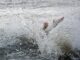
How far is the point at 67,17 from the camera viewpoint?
130 inches

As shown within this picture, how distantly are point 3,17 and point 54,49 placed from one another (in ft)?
1.98

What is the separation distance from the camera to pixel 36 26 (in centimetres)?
326

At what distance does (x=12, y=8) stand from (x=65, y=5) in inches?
21.5

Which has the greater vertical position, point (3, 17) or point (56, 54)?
point (3, 17)

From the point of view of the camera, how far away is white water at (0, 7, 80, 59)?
3.26 meters

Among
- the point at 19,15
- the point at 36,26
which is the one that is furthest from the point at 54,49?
the point at 19,15

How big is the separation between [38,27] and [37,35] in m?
0.08

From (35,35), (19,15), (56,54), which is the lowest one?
(56,54)

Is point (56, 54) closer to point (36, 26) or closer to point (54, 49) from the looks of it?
point (54, 49)

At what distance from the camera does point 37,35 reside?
3260mm

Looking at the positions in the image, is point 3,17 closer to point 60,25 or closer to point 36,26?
point 36,26

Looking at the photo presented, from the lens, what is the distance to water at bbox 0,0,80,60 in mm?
3236

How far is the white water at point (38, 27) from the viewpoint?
10.7 feet

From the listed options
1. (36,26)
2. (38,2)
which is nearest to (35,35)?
(36,26)
